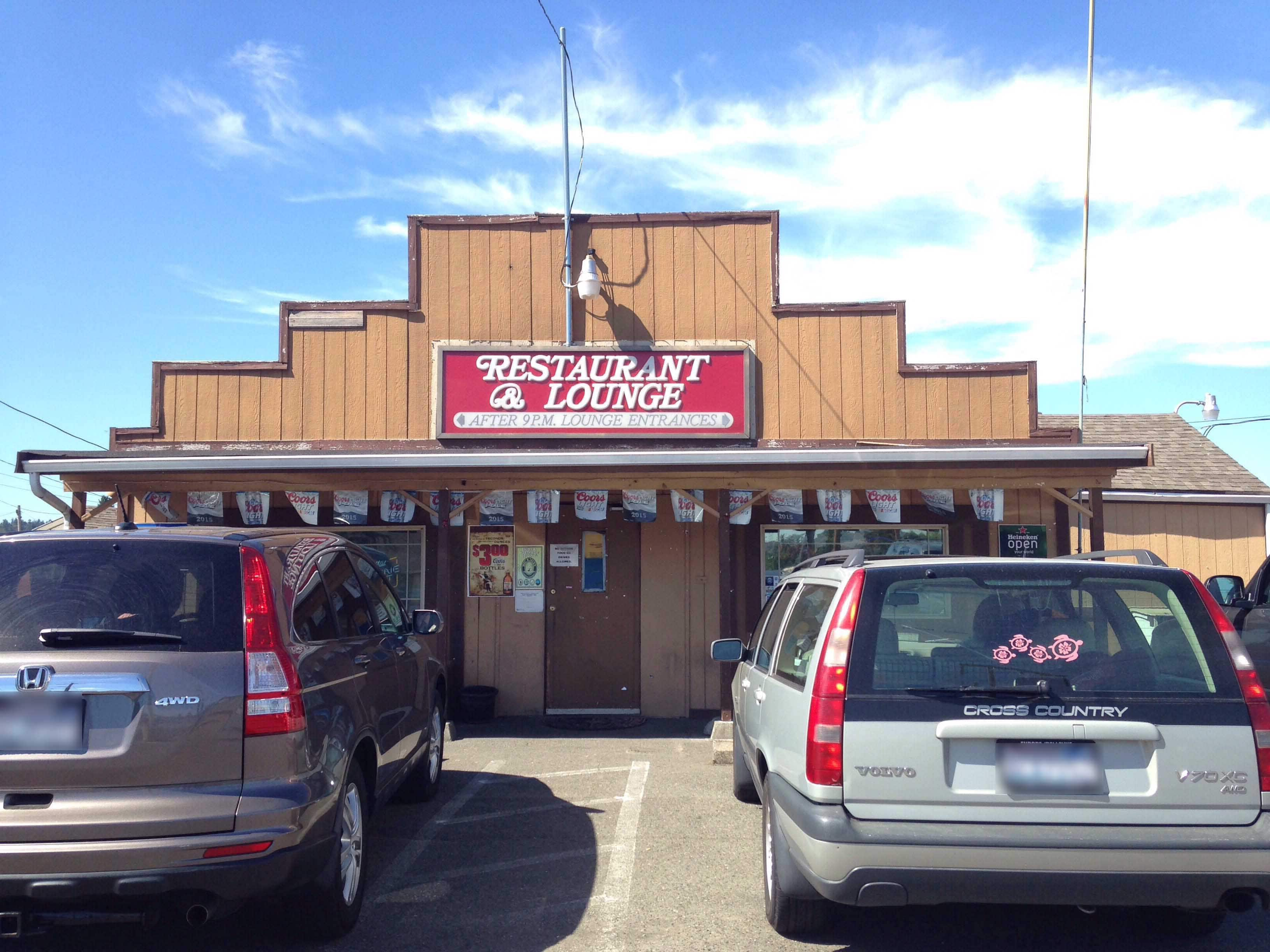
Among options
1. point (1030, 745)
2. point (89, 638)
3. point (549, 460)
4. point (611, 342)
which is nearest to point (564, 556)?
point (549, 460)

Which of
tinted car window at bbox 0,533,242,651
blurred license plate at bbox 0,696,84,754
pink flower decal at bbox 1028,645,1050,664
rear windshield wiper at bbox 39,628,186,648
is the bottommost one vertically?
blurred license plate at bbox 0,696,84,754

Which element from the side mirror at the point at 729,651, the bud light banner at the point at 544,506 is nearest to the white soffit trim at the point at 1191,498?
the bud light banner at the point at 544,506

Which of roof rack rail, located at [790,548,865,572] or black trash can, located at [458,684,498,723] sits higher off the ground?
roof rack rail, located at [790,548,865,572]

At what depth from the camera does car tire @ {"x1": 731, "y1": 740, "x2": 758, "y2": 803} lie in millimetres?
6504

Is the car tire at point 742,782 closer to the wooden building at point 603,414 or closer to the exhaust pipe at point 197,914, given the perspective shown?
the exhaust pipe at point 197,914

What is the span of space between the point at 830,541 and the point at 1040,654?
24.2 ft

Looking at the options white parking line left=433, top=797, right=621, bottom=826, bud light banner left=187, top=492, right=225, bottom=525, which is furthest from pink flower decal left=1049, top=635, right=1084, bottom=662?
bud light banner left=187, top=492, right=225, bottom=525

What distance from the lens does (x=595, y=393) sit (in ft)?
35.8

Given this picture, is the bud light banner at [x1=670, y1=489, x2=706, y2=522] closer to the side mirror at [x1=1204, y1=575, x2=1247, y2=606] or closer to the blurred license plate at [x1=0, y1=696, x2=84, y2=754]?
the side mirror at [x1=1204, y1=575, x2=1247, y2=606]

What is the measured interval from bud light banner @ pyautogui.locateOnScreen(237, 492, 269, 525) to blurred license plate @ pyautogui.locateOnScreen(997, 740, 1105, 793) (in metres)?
8.74

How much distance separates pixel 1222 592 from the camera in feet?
23.5

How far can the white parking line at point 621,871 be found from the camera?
4.43 m

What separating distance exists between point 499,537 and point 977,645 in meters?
7.92

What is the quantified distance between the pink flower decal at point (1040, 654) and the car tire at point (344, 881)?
9.55 feet
